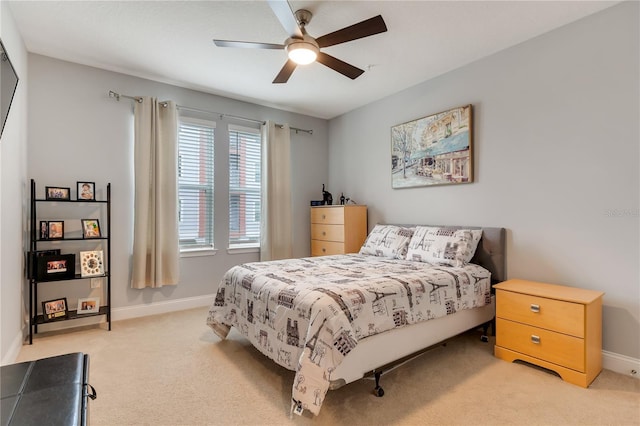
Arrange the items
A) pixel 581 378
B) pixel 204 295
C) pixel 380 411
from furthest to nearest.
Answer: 1. pixel 204 295
2. pixel 581 378
3. pixel 380 411

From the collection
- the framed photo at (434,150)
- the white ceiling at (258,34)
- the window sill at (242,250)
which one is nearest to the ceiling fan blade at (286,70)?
the white ceiling at (258,34)

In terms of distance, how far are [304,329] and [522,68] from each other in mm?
2966

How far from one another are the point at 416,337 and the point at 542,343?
3.03 ft

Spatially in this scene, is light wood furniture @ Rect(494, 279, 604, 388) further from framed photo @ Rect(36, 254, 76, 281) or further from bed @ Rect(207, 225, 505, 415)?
framed photo @ Rect(36, 254, 76, 281)

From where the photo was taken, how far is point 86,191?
126 inches

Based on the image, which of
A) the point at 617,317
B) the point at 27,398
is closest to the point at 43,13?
the point at 27,398

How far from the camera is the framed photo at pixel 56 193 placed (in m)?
2.99

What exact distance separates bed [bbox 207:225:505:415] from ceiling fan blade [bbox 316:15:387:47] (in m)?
1.72

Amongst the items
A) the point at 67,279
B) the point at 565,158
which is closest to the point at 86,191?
the point at 67,279

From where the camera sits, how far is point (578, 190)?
2.54 meters

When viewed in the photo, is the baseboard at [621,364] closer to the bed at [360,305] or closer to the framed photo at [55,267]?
the bed at [360,305]

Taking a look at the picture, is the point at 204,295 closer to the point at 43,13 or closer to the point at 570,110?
the point at 43,13

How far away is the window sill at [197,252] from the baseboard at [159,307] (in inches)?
20.9

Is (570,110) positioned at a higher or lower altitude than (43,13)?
lower
